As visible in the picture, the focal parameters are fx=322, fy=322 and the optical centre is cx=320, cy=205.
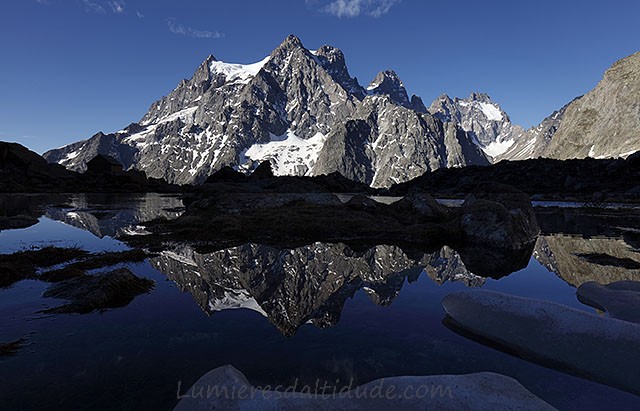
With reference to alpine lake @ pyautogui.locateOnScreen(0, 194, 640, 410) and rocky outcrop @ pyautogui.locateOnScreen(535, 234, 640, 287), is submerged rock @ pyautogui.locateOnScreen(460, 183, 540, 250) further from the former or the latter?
alpine lake @ pyautogui.locateOnScreen(0, 194, 640, 410)

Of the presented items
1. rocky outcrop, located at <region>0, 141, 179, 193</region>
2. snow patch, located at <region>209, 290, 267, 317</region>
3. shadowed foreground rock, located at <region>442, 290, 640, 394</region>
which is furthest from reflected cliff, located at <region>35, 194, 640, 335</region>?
rocky outcrop, located at <region>0, 141, 179, 193</region>

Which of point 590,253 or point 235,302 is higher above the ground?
point 590,253

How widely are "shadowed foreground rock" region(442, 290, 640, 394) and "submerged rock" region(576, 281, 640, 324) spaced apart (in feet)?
4.92

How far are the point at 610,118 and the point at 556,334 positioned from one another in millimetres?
228485

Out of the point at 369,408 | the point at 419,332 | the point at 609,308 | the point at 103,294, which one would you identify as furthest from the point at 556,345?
the point at 103,294

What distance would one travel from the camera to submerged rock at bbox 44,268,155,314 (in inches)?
308

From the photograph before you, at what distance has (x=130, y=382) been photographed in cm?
502

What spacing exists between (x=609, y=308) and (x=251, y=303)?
29.6 ft

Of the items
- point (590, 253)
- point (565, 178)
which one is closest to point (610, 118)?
point (565, 178)

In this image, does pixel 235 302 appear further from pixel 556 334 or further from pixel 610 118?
pixel 610 118

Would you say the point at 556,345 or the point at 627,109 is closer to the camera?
the point at 556,345

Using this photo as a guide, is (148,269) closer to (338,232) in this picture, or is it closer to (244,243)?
(244,243)

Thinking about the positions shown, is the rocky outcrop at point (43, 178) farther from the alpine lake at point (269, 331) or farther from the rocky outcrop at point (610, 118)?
the rocky outcrop at point (610, 118)

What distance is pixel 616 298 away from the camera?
27.1ft
